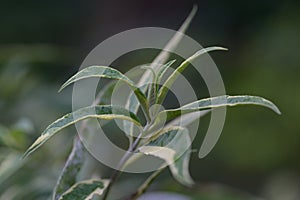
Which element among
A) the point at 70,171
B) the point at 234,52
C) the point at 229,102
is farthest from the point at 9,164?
the point at 234,52

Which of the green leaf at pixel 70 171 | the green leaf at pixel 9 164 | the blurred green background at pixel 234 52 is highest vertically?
the green leaf at pixel 70 171

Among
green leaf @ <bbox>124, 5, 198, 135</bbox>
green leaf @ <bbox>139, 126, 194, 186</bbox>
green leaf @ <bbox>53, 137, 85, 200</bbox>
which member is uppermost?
green leaf @ <bbox>124, 5, 198, 135</bbox>

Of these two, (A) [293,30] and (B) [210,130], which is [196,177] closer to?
(A) [293,30]

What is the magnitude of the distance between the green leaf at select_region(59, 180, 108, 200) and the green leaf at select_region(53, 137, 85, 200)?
0.02 m

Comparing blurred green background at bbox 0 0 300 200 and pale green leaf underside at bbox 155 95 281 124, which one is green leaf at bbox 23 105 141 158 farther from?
blurred green background at bbox 0 0 300 200

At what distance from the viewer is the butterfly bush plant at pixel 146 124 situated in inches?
14.0

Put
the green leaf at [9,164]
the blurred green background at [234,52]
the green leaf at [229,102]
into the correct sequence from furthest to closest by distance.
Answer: the blurred green background at [234,52] → the green leaf at [9,164] → the green leaf at [229,102]

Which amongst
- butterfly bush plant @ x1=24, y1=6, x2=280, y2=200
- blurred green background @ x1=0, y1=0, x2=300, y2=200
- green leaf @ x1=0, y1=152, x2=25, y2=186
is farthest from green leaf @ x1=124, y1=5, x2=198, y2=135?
blurred green background @ x1=0, y1=0, x2=300, y2=200

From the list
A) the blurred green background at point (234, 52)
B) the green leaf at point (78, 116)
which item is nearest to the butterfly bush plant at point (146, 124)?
the green leaf at point (78, 116)

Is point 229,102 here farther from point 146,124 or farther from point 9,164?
point 9,164

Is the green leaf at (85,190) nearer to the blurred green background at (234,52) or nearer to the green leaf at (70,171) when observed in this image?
the green leaf at (70,171)

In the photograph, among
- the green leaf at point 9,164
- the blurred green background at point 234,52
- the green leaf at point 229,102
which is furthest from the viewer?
the blurred green background at point 234,52

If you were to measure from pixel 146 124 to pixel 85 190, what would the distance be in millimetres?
61

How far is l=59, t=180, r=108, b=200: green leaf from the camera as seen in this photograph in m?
0.40
